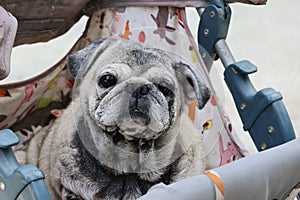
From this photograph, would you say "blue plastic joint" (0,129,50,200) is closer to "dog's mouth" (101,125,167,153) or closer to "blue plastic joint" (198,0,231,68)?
"dog's mouth" (101,125,167,153)

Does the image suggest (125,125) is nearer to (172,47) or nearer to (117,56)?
(117,56)

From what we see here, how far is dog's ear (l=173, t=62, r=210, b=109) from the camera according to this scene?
0.86 metres

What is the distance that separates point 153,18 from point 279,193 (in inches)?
16.1

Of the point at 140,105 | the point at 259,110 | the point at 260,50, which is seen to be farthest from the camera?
the point at 260,50

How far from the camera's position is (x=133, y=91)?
81 centimetres

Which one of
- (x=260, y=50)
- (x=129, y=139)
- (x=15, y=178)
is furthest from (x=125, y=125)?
(x=260, y=50)

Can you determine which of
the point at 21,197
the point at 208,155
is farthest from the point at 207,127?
the point at 21,197

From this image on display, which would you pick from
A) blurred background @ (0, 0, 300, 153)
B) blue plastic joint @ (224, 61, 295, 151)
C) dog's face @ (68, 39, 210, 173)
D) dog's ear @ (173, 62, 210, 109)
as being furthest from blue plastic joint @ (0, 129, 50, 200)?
blurred background @ (0, 0, 300, 153)

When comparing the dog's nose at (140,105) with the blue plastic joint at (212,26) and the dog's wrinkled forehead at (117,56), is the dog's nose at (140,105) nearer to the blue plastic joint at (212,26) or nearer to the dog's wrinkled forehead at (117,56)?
the dog's wrinkled forehead at (117,56)

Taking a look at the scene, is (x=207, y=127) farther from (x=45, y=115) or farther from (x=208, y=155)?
(x=45, y=115)

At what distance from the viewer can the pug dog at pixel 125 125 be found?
81 centimetres

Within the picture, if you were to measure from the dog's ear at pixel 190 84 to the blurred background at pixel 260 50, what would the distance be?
0.70 meters

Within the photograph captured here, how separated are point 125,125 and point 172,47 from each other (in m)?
0.24

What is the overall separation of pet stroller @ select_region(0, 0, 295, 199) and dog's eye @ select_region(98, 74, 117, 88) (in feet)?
0.45
